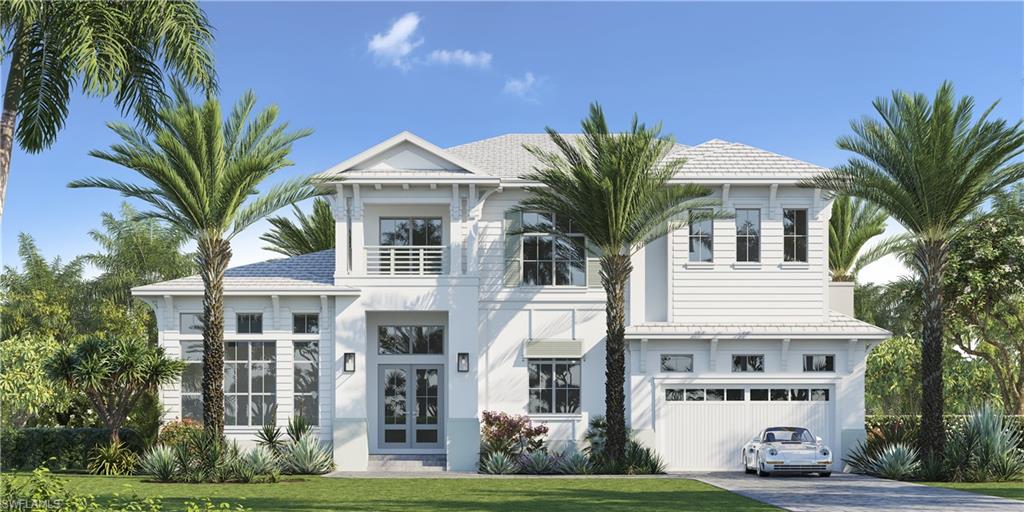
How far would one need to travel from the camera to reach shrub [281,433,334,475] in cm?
2369

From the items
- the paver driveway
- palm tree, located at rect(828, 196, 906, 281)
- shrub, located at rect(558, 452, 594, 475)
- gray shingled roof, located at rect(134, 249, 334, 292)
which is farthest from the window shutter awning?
palm tree, located at rect(828, 196, 906, 281)

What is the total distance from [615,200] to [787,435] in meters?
6.66

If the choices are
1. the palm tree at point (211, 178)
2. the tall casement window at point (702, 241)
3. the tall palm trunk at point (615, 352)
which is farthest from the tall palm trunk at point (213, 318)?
the tall casement window at point (702, 241)

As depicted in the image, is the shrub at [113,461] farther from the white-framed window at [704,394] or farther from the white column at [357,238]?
the white-framed window at [704,394]

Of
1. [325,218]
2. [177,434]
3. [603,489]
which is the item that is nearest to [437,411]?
[177,434]

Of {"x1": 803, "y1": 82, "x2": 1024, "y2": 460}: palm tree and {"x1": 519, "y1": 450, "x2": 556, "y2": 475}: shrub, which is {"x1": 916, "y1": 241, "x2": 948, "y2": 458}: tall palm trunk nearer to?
{"x1": 803, "y1": 82, "x2": 1024, "y2": 460}: palm tree

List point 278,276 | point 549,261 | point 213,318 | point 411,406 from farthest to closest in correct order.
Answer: point 411,406, point 549,261, point 278,276, point 213,318

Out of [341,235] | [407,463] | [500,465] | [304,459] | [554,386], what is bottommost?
[407,463]

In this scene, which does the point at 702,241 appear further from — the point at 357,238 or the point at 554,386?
the point at 357,238

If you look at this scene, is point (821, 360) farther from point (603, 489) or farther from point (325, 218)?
point (325, 218)

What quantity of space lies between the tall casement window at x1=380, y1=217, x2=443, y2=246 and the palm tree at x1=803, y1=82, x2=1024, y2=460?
33.1 ft

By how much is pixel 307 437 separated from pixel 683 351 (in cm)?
928

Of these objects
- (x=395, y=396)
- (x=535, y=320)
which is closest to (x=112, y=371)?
(x=395, y=396)

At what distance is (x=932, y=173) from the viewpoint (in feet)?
73.2
